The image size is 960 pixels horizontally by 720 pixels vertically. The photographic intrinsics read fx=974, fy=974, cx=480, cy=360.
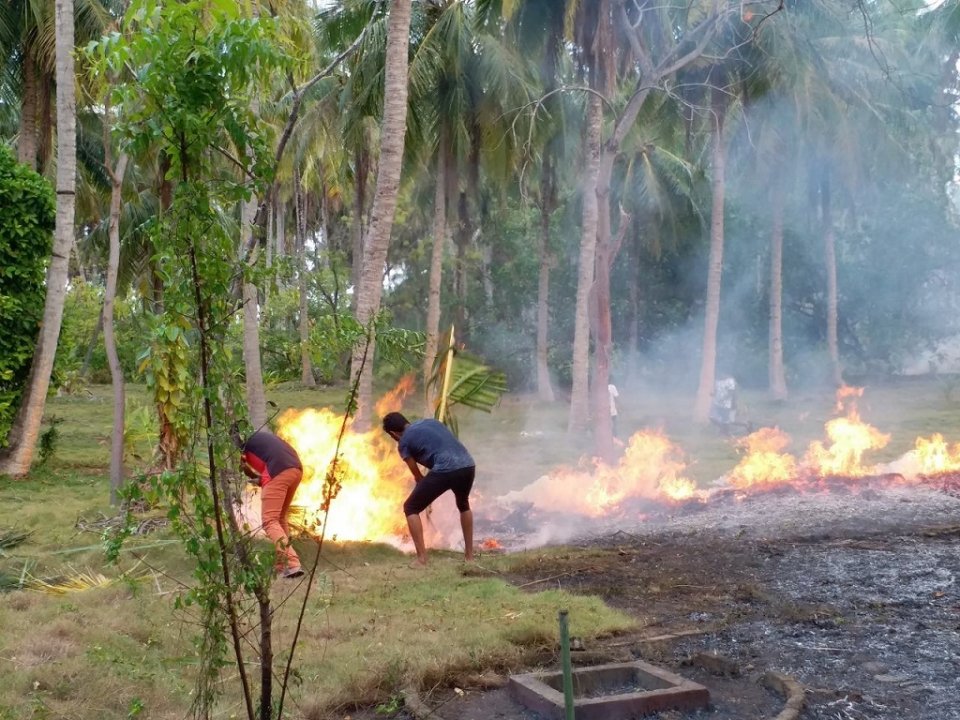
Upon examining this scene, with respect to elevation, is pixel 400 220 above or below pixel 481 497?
above

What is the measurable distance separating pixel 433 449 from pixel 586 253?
36.8 feet

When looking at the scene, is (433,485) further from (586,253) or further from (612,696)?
(586,253)

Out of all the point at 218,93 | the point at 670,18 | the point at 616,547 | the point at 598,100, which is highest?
the point at 670,18

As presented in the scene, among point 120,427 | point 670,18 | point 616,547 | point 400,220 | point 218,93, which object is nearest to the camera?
point 218,93

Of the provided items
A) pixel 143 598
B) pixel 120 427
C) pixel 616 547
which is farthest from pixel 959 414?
pixel 143 598

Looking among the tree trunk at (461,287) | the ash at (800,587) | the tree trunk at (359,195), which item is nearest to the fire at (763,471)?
the ash at (800,587)

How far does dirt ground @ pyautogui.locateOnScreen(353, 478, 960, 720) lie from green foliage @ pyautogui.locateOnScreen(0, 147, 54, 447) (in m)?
8.11

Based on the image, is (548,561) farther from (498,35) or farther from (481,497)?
(498,35)

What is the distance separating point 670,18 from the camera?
18453mm

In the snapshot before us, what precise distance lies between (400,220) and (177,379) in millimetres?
33189

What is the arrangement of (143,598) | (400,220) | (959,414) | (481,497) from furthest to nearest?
1. (400,220)
2. (959,414)
3. (481,497)
4. (143,598)

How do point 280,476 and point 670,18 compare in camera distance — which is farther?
point 670,18

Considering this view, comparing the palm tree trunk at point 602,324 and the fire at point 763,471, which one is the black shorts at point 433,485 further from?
the palm tree trunk at point 602,324

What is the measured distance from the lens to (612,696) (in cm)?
506
